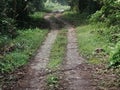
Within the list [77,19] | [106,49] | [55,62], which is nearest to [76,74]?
[55,62]

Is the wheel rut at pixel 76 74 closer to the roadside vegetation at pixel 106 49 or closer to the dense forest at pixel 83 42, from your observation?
the roadside vegetation at pixel 106 49

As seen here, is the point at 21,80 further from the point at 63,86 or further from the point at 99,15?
the point at 99,15

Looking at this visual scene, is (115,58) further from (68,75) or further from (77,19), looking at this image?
(77,19)

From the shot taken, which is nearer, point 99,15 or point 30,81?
point 30,81

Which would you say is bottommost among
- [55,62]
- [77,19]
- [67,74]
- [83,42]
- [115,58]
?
[77,19]

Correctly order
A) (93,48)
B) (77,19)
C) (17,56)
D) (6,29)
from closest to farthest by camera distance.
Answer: (17,56) < (93,48) < (6,29) < (77,19)

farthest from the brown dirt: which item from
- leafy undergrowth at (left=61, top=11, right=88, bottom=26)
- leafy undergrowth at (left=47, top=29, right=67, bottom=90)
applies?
leafy undergrowth at (left=61, top=11, right=88, bottom=26)

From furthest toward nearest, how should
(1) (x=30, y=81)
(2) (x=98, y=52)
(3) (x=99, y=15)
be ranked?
(3) (x=99, y=15) → (2) (x=98, y=52) → (1) (x=30, y=81)

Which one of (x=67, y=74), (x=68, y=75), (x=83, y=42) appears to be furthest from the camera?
(x=83, y=42)

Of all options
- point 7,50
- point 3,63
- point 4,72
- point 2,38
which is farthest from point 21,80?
point 2,38

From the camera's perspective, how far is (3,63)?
14844mm

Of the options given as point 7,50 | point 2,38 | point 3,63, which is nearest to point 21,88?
point 3,63

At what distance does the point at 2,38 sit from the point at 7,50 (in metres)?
3.27

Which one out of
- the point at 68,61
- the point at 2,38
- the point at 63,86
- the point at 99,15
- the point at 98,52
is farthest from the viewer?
the point at 99,15
